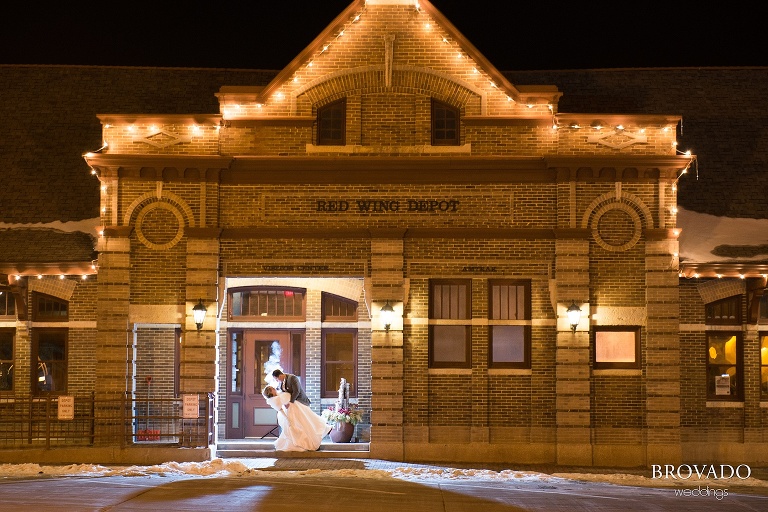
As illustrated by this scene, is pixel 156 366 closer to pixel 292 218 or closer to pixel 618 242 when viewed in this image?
pixel 292 218

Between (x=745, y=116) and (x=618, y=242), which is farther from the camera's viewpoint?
(x=745, y=116)

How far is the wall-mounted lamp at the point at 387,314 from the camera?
19359 mm

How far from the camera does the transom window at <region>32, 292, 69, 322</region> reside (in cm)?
2108

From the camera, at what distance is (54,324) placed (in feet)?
68.8

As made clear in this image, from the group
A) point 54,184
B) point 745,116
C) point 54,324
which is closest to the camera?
point 54,324

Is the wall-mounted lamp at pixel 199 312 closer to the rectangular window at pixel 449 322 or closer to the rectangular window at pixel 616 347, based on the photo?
the rectangular window at pixel 449 322

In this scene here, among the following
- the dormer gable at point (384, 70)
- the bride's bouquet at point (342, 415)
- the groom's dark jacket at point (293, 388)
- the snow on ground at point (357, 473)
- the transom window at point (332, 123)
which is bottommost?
the snow on ground at point (357, 473)

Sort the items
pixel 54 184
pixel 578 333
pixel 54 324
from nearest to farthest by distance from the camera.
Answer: pixel 578 333 < pixel 54 324 < pixel 54 184

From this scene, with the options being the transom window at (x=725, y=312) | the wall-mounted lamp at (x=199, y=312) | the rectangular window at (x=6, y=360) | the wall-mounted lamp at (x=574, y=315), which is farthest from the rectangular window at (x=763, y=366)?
the rectangular window at (x=6, y=360)

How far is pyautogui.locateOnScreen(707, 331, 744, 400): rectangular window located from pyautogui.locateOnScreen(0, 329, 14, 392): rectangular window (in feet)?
48.3

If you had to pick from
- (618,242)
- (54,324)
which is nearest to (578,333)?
(618,242)

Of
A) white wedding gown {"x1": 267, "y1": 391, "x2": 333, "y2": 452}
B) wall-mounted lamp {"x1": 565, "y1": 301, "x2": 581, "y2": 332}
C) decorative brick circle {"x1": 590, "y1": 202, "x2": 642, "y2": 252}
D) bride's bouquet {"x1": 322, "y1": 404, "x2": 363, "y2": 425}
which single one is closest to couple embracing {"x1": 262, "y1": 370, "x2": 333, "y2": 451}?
white wedding gown {"x1": 267, "y1": 391, "x2": 333, "y2": 452}

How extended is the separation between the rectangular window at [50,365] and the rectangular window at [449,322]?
791cm

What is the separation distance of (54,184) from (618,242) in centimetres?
1256
